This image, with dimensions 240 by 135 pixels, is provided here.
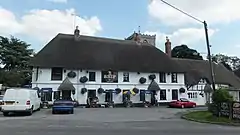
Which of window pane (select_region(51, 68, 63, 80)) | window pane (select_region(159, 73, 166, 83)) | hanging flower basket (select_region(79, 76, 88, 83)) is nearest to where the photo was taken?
window pane (select_region(51, 68, 63, 80))

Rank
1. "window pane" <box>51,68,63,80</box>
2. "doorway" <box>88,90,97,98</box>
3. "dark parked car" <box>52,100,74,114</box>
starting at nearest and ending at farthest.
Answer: "dark parked car" <box>52,100,74,114</box>, "window pane" <box>51,68,63,80</box>, "doorway" <box>88,90,97,98</box>

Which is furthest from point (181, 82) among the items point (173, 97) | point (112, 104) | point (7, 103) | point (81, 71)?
point (7, 103)

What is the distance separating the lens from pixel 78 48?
141 feet

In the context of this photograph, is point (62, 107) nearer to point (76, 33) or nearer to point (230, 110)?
point (230, 110)

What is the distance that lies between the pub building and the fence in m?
21.4

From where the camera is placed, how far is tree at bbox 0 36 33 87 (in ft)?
165

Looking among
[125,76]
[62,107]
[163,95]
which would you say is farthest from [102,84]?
[62,107]

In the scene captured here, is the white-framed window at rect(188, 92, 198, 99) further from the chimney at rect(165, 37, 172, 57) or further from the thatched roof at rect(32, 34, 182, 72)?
the chimney at rect(165, 37, 172, 57)

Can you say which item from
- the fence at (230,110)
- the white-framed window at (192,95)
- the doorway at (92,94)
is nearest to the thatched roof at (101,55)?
the doorway at (92,94)

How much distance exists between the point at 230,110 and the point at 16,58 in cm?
4492

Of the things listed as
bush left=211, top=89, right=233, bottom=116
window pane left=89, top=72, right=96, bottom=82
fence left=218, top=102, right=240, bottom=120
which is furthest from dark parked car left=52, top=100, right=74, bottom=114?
window pane left=89, top=72, right=96, bottom=82

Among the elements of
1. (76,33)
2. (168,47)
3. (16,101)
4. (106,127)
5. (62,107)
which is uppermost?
(76,33)

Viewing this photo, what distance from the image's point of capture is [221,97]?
21.8 meters

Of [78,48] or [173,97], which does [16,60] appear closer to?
[78,48]
